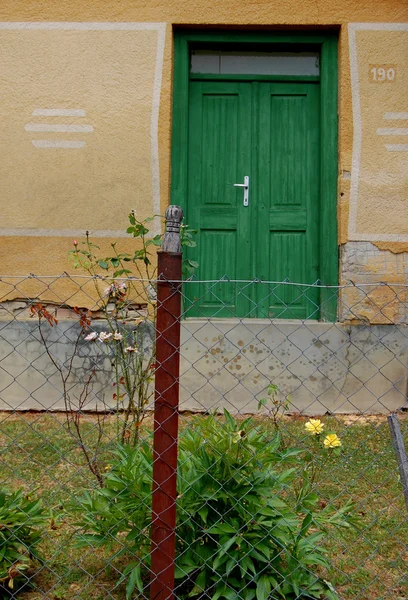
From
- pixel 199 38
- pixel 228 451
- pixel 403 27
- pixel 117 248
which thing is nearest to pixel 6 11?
pixel 199 38

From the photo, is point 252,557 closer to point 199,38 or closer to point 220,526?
point 220,526

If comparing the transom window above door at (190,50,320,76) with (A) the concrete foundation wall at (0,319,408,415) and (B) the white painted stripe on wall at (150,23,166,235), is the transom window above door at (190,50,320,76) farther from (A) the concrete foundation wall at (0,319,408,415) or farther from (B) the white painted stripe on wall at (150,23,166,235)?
(A) the concrete foundation wall at (0,319,408,415)

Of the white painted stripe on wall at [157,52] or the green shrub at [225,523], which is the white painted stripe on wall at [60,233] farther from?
the green shrub at [225,523]

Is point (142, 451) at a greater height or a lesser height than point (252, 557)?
greater

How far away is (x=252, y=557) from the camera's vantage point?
2.47m

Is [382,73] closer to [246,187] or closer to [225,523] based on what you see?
[246,187]

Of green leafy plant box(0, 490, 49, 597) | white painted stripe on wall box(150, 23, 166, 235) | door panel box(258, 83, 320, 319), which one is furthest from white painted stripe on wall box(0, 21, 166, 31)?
green leafy plant box(0, 490, 49, 597)

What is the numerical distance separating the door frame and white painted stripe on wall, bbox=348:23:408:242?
0.16m

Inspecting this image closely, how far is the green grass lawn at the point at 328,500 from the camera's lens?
9.22 ft

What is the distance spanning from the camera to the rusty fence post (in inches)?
92.5

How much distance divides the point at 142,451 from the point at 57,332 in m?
3.19

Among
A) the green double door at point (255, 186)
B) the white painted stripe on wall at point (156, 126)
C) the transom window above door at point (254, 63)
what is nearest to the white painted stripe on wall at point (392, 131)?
the green double door at point (255, 186)

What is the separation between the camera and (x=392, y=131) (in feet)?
18.7

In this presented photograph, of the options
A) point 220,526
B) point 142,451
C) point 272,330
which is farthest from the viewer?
point 272,330
